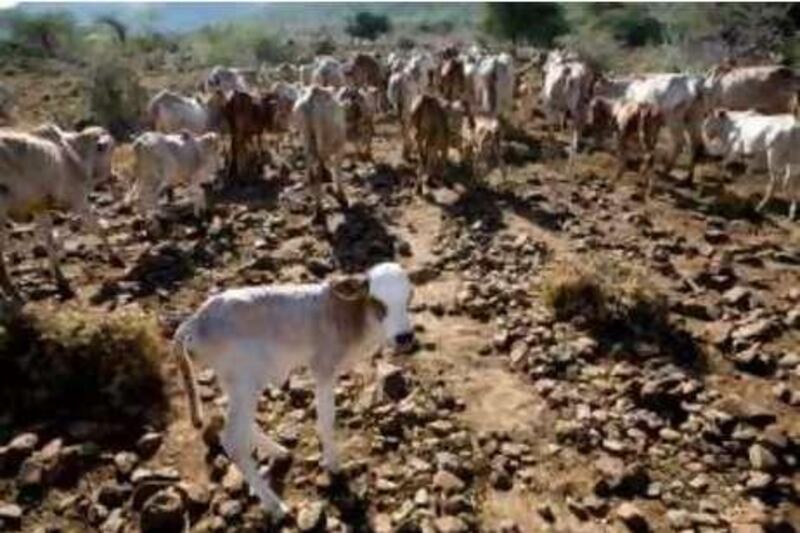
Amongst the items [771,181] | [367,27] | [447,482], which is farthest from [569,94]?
[367,27]

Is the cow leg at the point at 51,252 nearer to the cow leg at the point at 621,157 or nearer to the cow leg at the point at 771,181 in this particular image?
the cow leg at the point at 621,157

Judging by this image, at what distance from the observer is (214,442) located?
8.09 meters

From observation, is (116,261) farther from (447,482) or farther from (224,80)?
(224,80)

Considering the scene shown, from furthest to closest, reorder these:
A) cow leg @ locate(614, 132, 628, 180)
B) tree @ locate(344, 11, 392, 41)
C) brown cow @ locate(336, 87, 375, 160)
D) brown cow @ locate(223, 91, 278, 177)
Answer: tree @ locate(344, 11, 392, 41) < brown cow @ locate(336, 87, 375, 160) < brown cow @ locate(223, 91, 278, 177) < cow leg @ locate(614, 132, 628, 180)

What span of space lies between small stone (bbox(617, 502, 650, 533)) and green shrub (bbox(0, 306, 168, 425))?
12.1 feet

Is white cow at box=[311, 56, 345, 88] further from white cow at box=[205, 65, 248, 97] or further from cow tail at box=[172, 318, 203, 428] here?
cow tail at box=[172, 318, 203, 428]

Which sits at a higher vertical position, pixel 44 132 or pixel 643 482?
pixel 44 132

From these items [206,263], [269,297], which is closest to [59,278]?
[206,263]

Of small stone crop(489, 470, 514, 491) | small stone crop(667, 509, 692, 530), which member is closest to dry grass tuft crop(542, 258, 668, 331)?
small stone crop(489, 470, 514, 491)

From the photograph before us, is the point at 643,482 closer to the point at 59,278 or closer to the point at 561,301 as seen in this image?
the point at 561,301

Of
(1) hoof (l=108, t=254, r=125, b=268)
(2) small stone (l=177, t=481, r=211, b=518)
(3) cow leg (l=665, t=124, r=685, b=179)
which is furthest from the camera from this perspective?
(3) cow leg (l=665, t=124, r=685, b=179)

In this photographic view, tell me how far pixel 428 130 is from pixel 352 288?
29.3 feet

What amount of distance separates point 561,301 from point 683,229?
3965 millimetres

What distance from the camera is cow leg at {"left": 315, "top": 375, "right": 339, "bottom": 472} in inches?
295
